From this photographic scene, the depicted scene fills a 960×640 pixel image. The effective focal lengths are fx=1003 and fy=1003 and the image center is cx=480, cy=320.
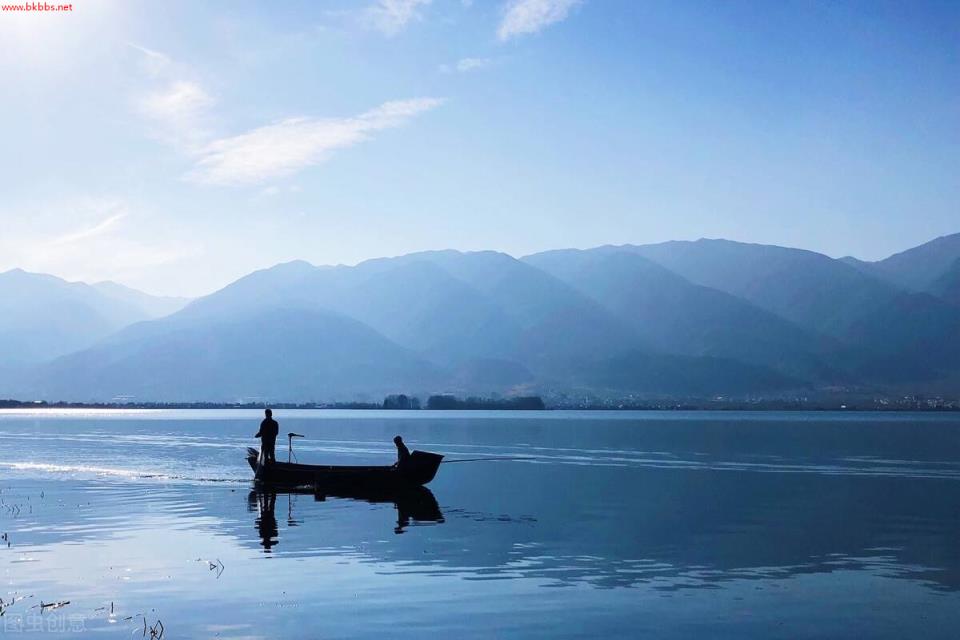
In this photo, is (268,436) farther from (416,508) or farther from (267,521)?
(267,521)

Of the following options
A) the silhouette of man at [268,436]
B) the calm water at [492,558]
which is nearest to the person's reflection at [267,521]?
the calm water at [492,558]

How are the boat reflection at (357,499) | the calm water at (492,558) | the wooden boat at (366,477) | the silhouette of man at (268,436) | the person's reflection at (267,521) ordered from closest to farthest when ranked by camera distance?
the calm water at (492,558), the person's reflection at (267,521), the boat reflection at (357,499), the silhouette of man at (268,436), the wooden boat at (366,477)

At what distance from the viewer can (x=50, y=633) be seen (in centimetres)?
2209

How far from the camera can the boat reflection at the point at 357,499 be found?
40062 mm

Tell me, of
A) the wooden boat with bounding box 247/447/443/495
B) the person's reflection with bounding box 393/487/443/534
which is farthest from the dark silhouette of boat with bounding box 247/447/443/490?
the person's reflection with bounding box 393/487/443/534

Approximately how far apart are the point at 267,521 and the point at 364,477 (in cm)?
1205

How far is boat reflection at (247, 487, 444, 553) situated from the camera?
40.1m

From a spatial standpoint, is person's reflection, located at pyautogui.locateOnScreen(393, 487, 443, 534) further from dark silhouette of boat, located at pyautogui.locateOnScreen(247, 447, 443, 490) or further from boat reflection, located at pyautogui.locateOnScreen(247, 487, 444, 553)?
dark silhouette of boat, located at pyautogui.locateOnScreen(247, 447, 443, 490)

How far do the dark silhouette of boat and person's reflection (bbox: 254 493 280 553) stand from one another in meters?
1.55

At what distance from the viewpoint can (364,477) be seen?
54.5 meters

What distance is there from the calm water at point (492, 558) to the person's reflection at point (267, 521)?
4.9 inches

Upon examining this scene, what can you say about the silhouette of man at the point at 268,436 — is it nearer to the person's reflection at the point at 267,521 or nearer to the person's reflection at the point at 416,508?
the person's reflection at the point at 267,521

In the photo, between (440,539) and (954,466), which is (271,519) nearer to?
(440,539)

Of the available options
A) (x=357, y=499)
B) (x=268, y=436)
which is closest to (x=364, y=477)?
(x=357, y=499)
